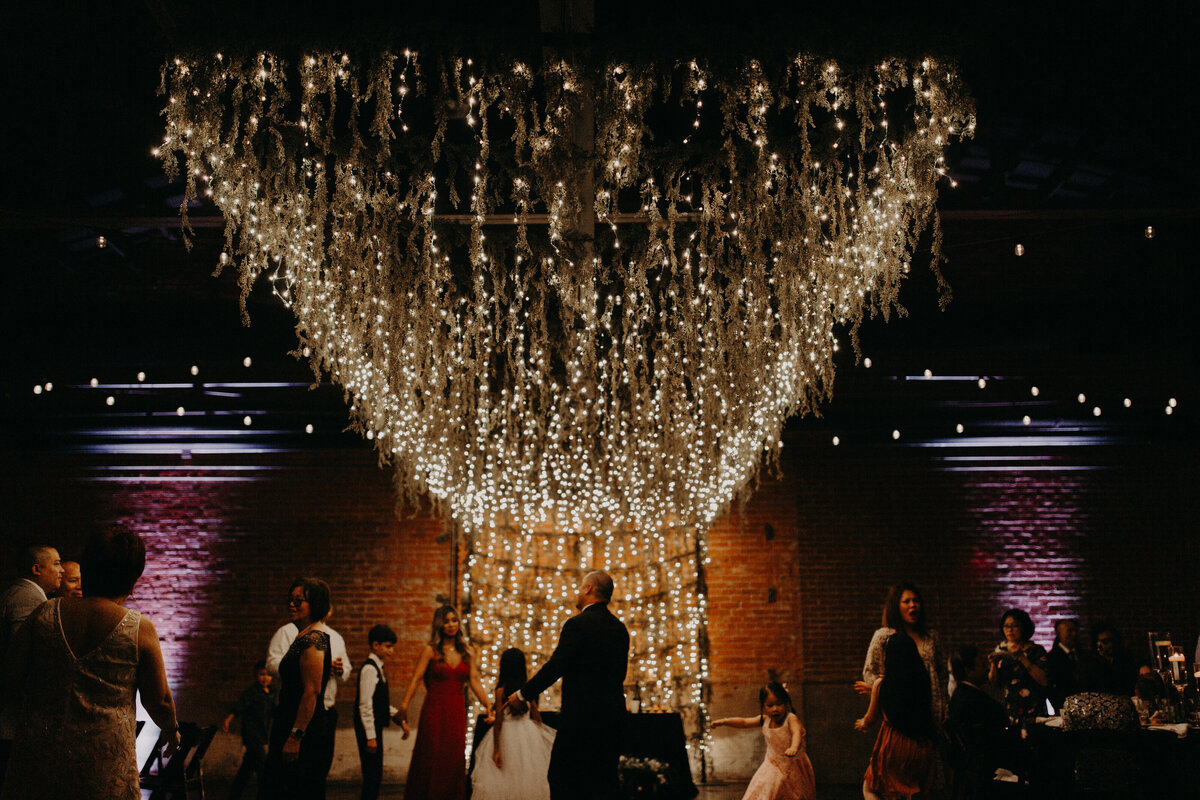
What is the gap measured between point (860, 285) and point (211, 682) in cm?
684

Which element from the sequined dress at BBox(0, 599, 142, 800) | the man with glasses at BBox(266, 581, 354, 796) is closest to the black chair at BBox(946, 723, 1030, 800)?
the man with glasses at BBox(266, 581, 354, 796)

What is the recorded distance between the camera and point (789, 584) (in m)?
9.00

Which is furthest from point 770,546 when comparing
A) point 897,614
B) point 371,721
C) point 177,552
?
point 177,552

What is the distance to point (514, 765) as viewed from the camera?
5.67 metres

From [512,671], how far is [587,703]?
2.14 metres

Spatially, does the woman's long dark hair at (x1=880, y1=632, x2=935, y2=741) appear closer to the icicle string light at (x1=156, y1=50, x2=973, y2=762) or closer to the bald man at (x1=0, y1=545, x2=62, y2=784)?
the icicle string light at (x1=156, y1=50, x2=973, y2=762)

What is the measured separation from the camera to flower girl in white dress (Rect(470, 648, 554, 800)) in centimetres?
562

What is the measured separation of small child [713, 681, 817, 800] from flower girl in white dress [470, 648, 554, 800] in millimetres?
1127

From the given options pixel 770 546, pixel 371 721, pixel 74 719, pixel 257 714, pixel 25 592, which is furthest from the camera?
pixel 770 546

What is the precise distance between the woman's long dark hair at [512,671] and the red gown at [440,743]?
32cm

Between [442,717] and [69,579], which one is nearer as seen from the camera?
[69,579]

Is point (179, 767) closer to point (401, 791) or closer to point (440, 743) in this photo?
point (440, 743)

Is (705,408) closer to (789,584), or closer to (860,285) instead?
(860,285)

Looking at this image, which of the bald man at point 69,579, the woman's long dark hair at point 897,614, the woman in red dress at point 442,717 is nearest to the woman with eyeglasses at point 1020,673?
the woman's long dark hair at point 897,614
